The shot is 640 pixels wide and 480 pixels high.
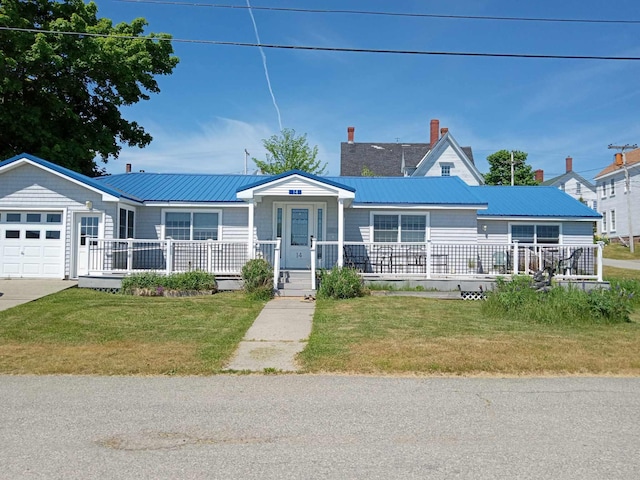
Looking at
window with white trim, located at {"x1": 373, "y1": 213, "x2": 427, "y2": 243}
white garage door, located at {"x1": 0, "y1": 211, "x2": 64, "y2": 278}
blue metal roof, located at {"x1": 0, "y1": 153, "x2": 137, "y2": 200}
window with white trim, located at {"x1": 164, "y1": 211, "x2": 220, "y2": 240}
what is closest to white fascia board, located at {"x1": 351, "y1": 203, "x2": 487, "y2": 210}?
window with white trim, located at {"x1": 373, "y1": 213, "x2": 427, "y2": 243}

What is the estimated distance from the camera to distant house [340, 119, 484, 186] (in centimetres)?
3838

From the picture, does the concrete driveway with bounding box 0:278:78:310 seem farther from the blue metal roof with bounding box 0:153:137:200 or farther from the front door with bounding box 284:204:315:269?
the front door with bounding box 284:204:315:269

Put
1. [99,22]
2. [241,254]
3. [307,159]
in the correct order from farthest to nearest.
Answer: [307,159] → [99,22] → [241,254]

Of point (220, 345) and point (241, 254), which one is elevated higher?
point (241, 254)

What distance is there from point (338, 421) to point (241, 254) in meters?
11.2

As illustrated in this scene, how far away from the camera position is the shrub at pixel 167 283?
13.5 metres

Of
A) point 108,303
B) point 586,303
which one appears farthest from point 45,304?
point 586,303

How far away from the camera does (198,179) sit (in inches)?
779

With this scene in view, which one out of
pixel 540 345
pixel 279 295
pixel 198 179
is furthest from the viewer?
pixel 198 179

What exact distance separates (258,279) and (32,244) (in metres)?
8.09

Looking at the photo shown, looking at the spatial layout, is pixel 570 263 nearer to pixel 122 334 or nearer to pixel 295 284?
pixel 295 284

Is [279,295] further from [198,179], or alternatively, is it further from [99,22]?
[99,22]

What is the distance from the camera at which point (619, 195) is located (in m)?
48.0

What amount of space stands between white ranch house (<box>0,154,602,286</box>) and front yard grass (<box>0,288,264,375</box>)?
290cm
